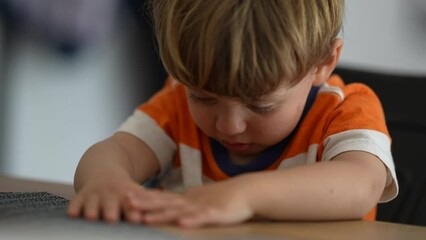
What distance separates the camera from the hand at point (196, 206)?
716 mm

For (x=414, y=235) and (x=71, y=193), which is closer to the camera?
(x=414, y=235)

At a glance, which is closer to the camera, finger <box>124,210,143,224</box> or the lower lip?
finger <box>124,210,143,224</box>

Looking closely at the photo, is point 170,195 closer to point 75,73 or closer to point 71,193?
point 71,193

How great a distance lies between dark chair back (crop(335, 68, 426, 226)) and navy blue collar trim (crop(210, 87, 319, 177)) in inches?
Result: 8.7

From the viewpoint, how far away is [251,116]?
3.22 ft

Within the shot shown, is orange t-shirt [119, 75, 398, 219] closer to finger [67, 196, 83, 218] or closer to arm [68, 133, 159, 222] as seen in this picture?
arm [68, 133, 159, 222]

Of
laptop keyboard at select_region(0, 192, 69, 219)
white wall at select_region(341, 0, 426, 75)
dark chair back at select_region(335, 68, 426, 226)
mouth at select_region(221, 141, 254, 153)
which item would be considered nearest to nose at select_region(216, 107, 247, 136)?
mouth at select_region(221, 141, 254, 153)

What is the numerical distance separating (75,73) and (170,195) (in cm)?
213

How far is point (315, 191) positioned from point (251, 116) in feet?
0.60

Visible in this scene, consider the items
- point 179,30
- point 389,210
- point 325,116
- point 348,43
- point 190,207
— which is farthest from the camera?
point 348,43

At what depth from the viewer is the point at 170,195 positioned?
761 mm

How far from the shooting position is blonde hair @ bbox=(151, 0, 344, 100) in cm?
89

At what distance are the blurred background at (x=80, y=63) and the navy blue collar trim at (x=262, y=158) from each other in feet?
5.22

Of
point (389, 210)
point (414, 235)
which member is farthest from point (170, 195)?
point (389, 210)
